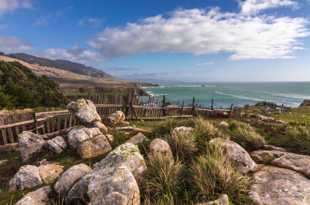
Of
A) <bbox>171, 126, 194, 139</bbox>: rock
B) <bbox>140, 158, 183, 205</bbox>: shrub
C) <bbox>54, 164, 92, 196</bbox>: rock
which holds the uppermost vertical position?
<bbox>171, 126, 194, 139</bbox>: rock

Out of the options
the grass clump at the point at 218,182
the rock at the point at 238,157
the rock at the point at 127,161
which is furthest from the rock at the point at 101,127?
the grass clump at the point at 218,182

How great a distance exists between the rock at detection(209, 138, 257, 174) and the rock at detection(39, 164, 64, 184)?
415 cm

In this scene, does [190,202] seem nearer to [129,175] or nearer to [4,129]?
[129,175]

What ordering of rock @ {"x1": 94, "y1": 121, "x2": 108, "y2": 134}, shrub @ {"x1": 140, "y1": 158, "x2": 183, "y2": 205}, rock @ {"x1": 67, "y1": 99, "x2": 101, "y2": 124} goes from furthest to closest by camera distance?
rock @ {"x1": 67, "y1": 99, "x2": 101, "y2": 124}, rock @ {"x1": 94, "y1": 121, "x2": 108, "y2": 134}, shrub @ {"x1": 140, "y1": 158, "x2": 183, "y2": 205}

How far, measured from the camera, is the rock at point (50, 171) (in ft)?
18.3

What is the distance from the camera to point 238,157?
4410 millimetres

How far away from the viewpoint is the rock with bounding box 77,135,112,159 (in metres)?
6.96

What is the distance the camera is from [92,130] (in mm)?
7859

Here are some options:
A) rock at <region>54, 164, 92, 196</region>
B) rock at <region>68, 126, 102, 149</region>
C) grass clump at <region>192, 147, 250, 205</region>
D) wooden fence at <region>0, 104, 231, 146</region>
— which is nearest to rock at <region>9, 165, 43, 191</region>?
rock at <region>54, 164, 92, 196</region>

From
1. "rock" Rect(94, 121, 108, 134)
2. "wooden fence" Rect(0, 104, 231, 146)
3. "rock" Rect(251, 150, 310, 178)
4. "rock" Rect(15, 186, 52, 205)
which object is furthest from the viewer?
"wooden fence" Rect(0, 104, 231, 146)

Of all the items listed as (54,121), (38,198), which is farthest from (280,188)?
(54,121)

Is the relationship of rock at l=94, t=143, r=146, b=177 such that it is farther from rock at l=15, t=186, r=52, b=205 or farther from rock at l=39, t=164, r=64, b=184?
rock at l=39, t=164, r=64, b=184

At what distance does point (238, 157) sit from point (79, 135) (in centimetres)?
532

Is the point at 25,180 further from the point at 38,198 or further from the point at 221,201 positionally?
the point at 221,201
